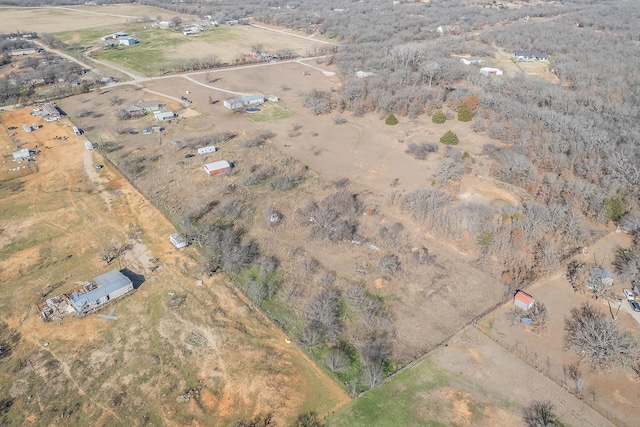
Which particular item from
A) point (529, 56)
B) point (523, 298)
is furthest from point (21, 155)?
point (529, 56)

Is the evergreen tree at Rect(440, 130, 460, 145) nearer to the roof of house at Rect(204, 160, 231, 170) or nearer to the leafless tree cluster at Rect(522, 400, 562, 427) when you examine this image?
the roof of house at Rect(204, 160, 231, 170)

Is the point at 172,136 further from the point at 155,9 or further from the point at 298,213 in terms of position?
the point at 155,9

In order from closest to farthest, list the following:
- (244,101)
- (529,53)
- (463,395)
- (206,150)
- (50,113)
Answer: (463,395)
(206,150)
(50,113)
(244,101)
(529,53)

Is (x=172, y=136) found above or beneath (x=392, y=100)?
beneath

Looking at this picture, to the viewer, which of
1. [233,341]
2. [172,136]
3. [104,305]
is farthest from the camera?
[172,136]

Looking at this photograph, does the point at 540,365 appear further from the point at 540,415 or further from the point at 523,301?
the point at 523,301

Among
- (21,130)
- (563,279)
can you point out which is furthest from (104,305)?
(21,130)

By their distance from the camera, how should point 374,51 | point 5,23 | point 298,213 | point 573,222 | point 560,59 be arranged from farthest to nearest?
point 5,23 → point 374,51 → point 560,59 → point 298,213 → point 573,222
